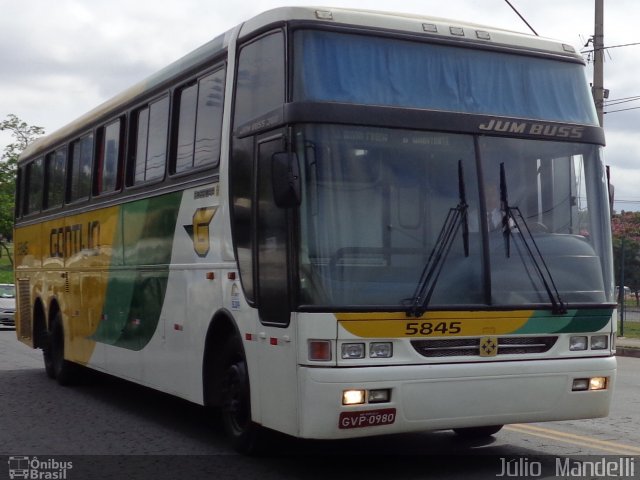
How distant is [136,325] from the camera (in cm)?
1120

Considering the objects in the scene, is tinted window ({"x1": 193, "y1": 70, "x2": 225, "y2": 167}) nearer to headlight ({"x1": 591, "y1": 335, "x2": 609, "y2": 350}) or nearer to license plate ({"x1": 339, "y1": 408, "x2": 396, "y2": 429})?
license plate ({"x1": 339, "y1": 408, "x2": 396, "y2": 429})

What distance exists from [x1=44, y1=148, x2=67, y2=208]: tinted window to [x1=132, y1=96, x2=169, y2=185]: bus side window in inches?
143

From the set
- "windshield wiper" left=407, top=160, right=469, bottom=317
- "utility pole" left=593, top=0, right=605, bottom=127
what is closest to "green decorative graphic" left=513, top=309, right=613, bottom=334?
"windshield wiper" left=407, top=160, right=469, bottom=317

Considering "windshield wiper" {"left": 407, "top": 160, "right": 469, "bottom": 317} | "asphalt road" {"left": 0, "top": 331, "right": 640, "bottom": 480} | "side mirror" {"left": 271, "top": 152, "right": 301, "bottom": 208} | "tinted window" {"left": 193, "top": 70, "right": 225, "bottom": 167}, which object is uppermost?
"tinted window" {"left": 193, "top": 70, "right": 225, "bottom": 167}

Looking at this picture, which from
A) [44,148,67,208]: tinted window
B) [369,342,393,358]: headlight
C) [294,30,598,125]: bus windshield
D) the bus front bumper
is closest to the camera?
the bus front bumper

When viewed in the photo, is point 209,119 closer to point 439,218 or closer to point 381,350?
point 439,218

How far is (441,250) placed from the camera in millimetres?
7461

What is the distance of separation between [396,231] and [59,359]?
8.67 meters

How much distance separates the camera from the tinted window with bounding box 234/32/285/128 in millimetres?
7723

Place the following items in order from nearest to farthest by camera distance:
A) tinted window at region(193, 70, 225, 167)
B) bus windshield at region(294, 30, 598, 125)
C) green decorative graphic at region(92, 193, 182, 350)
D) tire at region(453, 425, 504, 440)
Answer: bus windshield at region(294, 30, 598, 125)
tinted window at region(193, 70, 225, 167)
tire at region(453, 425, 504, 440)
green decorative graphic at region(92, 193, 182, 350)

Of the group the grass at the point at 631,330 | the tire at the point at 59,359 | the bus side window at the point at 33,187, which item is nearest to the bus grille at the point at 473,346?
the tire at the point at 59,359

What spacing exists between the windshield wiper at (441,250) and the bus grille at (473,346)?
0.24 metres

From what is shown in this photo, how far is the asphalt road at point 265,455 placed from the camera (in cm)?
795

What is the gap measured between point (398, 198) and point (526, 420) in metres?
1.86
